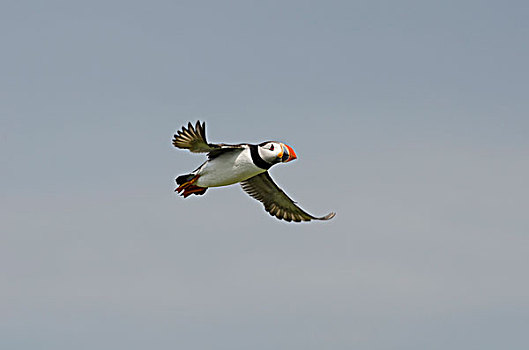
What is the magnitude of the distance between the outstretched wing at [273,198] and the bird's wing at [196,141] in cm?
336

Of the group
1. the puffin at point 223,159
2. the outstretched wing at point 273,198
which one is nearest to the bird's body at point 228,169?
the puffin at point 223,159

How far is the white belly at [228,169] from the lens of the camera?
1112 inches

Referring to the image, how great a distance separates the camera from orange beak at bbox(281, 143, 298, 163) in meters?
28.1

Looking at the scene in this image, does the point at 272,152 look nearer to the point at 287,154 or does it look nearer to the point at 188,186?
the point at 287,154

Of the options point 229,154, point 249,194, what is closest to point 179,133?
point 229,154

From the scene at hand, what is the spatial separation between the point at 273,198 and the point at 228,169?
3.84m

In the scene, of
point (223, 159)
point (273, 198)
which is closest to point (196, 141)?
point (223, 159)

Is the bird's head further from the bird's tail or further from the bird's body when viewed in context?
the bird's tail

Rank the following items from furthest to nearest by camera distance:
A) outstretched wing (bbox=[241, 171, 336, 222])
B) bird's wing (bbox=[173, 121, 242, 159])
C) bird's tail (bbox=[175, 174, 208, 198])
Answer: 1. outstretched wing (bbox=[241, 171, 336, 222])
2. bird's tail (bbox=[175, 174, 208, 198])
3. bird's wing (bbox=[173, 121, 242, 159])

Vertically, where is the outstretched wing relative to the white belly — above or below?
above

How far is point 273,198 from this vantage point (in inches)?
1257

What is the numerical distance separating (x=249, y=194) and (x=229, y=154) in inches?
141

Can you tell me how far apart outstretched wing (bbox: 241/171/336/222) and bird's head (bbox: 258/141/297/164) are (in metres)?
3.04

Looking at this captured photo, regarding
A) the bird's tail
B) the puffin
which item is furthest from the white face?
the bird's tail
